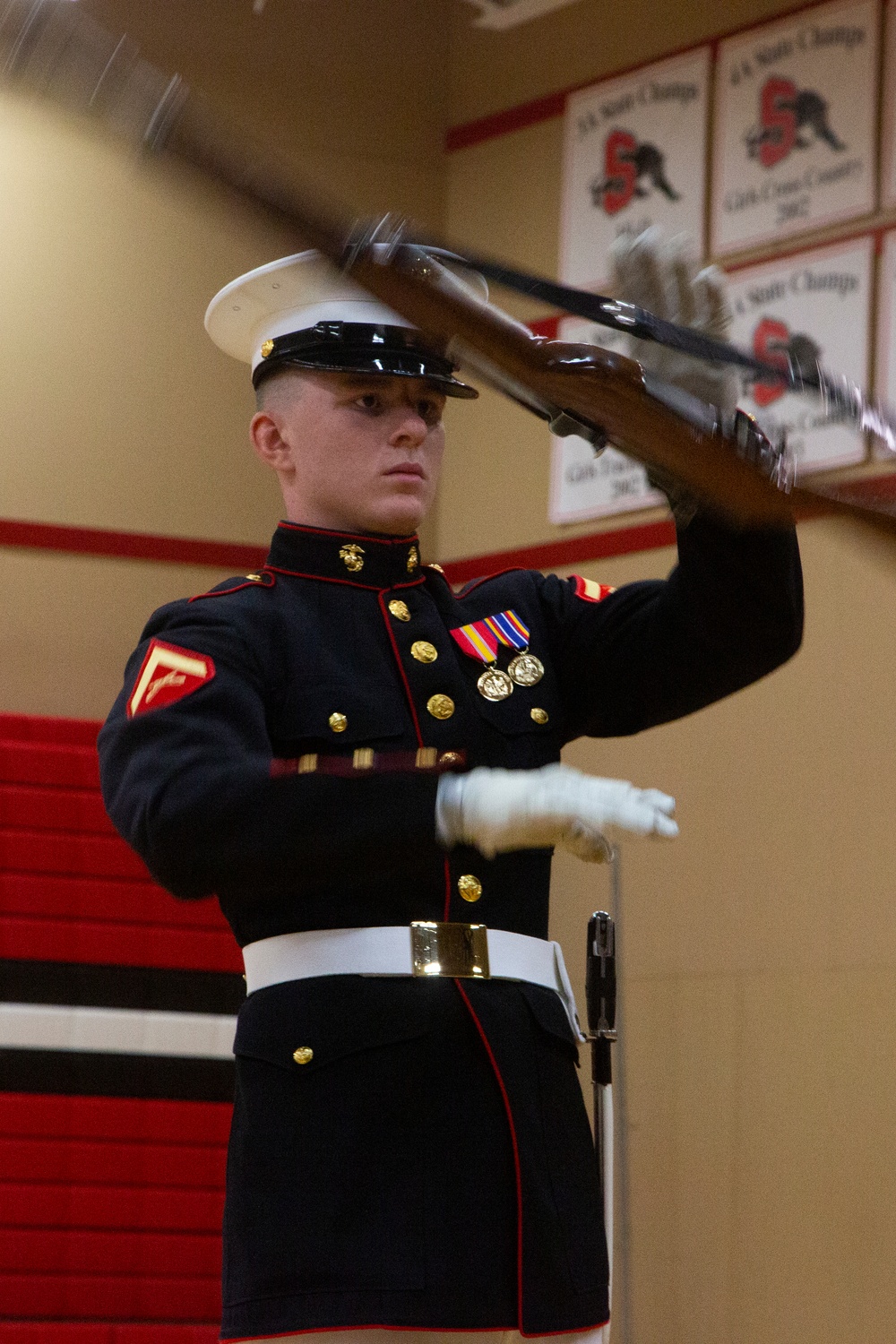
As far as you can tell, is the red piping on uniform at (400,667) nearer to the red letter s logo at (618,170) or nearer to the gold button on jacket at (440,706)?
the gold button on jacket at (440,706)

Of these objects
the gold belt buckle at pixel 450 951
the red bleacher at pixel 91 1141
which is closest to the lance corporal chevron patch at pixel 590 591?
the gold belt buckle at pixel 450 951

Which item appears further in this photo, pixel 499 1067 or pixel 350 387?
pixel 350 387

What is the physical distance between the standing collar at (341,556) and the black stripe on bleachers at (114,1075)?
4.46 feet

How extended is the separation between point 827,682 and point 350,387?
1.52 m

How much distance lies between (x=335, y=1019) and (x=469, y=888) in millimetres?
166

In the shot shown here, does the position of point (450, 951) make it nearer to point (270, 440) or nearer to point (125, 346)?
point (270, 440)

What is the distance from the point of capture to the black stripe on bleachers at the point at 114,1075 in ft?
8.90

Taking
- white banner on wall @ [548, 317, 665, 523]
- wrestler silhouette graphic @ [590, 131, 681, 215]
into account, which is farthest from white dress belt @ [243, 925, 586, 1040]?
wrestler silhouette graphic @ [590, 131, 681, 215]

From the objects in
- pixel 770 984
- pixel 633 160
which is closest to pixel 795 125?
pixel 633 160

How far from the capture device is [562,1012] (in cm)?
156

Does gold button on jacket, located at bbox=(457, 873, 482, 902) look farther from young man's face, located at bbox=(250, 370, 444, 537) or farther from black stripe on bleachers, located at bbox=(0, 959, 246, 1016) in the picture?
black stripe on bleachers, located at bbox=(0, 959, 246, 1016)

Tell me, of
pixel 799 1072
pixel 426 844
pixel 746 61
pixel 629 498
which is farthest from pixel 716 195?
pixel 426 844

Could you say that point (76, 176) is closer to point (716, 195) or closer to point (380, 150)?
point (380, 150)

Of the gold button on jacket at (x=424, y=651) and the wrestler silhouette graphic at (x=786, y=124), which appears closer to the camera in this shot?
the gold button on jacket at (x=424, y=651)
